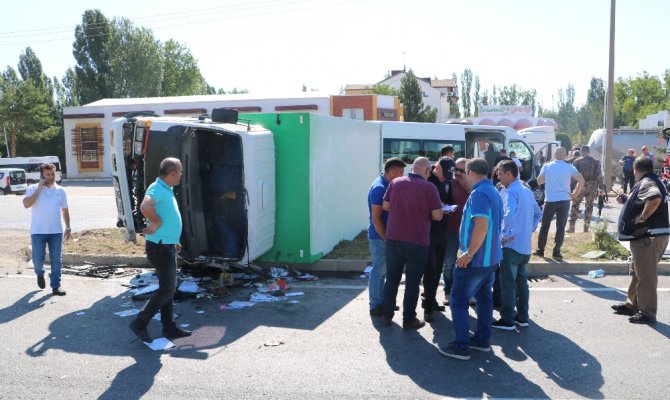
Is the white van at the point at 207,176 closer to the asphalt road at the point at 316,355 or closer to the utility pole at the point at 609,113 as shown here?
the asphalt road at the point at 316,355

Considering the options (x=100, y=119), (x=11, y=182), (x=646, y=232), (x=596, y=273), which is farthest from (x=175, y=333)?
(x=100, y=119)

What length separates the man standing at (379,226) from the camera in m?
6.26

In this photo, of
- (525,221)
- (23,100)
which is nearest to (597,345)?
(525,221)

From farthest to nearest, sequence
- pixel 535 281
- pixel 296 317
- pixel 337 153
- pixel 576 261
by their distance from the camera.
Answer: pixel 337 153
pixel 576 261
pixel 535 281
pixel 296 317

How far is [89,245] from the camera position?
9.98 meters

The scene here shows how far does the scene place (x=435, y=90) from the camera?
73312 millimetres

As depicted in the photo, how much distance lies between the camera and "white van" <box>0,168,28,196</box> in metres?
31.5

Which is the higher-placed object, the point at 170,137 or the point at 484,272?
the point at 170,137

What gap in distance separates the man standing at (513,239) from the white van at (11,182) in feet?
104

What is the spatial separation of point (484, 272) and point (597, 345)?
1377mm

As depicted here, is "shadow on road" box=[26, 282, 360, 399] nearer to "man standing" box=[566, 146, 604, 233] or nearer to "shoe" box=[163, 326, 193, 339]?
"shoe" box=[163, 326, 193, 339]

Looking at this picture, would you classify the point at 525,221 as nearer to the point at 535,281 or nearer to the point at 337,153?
the point at 535,281

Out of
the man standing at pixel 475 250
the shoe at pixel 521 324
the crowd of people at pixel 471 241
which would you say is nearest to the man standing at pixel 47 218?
the crowd of people at pixel 471 241

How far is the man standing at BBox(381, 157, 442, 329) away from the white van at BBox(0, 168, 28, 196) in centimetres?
3118
